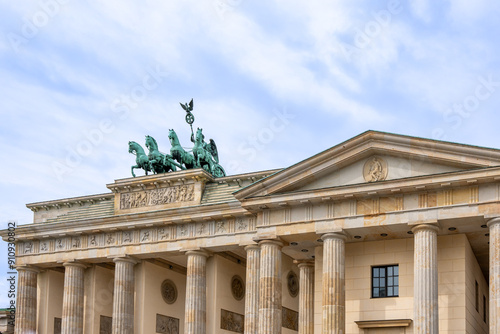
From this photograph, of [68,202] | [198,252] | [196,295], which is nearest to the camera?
[196,295]

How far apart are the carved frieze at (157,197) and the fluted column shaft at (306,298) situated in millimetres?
7599

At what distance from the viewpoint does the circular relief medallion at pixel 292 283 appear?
50625 mm

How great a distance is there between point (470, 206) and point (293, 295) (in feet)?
53.2

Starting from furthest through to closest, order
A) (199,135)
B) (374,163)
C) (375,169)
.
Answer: (199,135) < (374,163) < (375,169)

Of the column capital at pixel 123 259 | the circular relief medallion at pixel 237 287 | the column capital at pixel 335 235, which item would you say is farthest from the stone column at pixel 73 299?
the column capital at pixel 335 235

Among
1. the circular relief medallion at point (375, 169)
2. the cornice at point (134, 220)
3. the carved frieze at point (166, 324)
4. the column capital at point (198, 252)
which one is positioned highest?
the circular relief medallion at point (375, 169)

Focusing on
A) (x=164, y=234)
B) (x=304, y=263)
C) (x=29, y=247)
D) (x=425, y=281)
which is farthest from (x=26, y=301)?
(x=425, y=281)

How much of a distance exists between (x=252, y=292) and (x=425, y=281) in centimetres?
1021

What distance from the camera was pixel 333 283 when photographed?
3981cm

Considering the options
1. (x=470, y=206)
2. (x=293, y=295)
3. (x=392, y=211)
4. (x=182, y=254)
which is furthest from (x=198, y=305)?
(x=470, y=206)

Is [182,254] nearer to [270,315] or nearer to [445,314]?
[270,315]

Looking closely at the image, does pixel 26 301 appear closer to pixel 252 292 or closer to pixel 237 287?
pixel 237 287

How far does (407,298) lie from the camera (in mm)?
40594

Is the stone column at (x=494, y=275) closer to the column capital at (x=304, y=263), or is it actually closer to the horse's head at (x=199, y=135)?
the column capital at (x=304, y=263)
